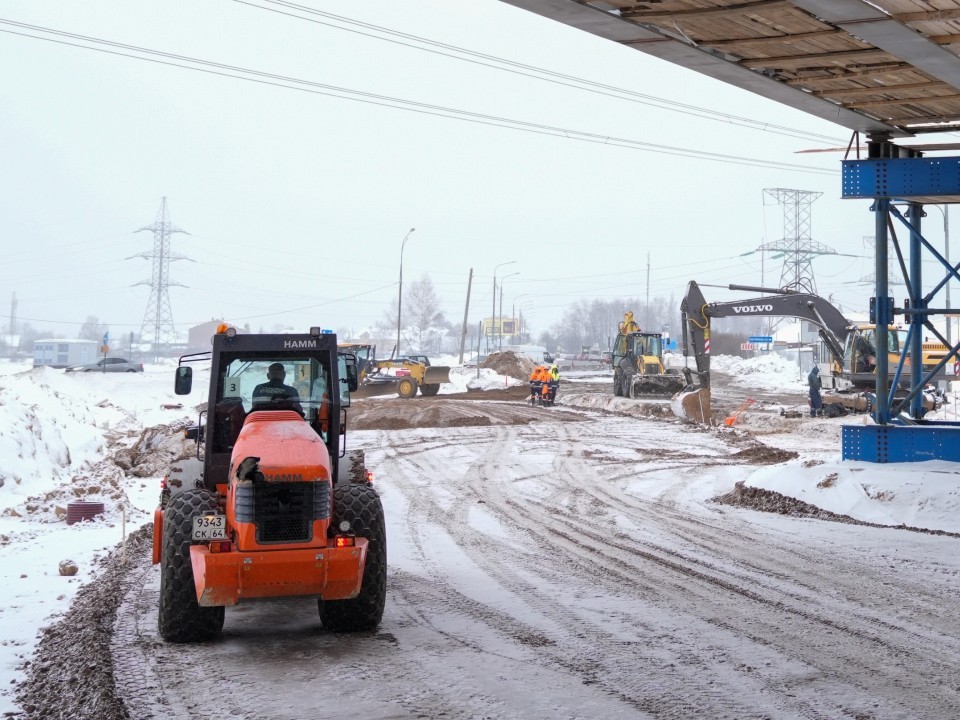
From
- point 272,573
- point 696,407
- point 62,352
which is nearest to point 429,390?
point 696,407

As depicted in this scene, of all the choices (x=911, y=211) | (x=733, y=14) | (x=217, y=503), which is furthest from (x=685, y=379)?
Result: (x=217, y=503)

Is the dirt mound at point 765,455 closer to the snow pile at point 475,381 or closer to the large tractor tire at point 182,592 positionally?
the large tractor tire at point 182,592

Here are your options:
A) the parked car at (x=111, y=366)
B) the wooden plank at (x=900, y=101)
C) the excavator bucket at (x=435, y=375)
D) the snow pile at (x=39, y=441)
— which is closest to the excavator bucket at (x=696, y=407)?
the excavator bucket at (x=435, y=375)

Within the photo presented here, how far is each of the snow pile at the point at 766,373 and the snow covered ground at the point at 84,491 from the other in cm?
3258

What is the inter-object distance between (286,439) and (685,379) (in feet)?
94.3

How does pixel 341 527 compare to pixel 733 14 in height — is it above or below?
below

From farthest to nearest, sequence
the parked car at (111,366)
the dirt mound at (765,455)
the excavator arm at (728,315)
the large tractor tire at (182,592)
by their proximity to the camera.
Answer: the parked car at (111,366)
the excavator arm at (728,315)
the dirt mound at (765,455)
the large tractor tire at (182,592)

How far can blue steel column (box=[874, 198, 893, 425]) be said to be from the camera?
45.8ft

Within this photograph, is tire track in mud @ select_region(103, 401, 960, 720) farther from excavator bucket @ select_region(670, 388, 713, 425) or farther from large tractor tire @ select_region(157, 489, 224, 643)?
excavator bucket @ select_region(670, 388, 713, 425)

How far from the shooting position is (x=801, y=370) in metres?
63.3

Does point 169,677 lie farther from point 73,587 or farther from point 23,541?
point 23,541

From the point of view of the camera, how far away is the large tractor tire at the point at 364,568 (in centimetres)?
715

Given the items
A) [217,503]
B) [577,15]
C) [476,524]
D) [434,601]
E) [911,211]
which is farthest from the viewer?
[911,211]

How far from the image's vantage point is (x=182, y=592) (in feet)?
22.7
